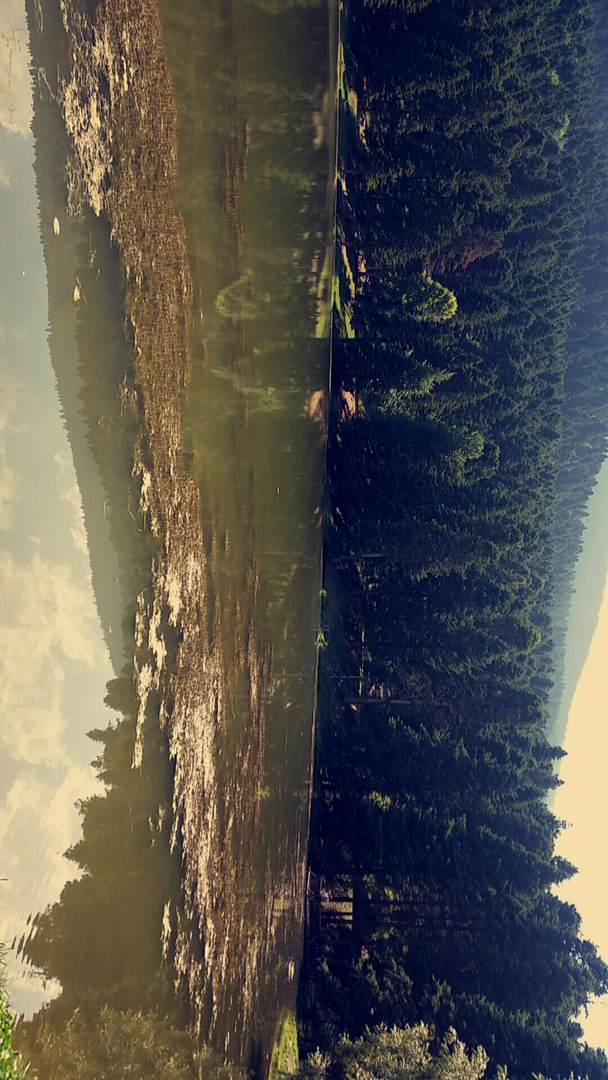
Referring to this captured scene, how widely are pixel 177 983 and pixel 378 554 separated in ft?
47.3

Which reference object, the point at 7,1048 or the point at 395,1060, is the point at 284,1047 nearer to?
the point at 395,1060

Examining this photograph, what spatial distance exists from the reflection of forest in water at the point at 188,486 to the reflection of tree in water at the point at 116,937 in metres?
0.06

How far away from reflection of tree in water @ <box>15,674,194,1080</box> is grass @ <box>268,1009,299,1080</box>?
11.5 ft

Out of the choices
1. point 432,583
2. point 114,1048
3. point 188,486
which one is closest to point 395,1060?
point 114,1048

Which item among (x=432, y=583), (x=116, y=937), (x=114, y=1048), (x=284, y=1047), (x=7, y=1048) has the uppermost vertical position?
(x=432, y=583)

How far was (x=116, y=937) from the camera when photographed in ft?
55.3

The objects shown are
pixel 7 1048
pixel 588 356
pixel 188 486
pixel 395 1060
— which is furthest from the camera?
pixel 588 356

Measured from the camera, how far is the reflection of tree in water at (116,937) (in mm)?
15648

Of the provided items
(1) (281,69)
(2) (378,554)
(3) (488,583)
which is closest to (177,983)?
(2) (378,554)

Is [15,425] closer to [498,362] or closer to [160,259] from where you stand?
[160,259]

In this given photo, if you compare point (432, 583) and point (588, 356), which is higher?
point (588, 356)

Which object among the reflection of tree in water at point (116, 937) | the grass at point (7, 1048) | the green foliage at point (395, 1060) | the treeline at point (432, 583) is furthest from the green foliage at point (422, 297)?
the green foliage at point (395, 1060)

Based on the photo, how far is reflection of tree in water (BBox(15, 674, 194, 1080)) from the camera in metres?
15.6

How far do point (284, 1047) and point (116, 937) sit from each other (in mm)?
8282
